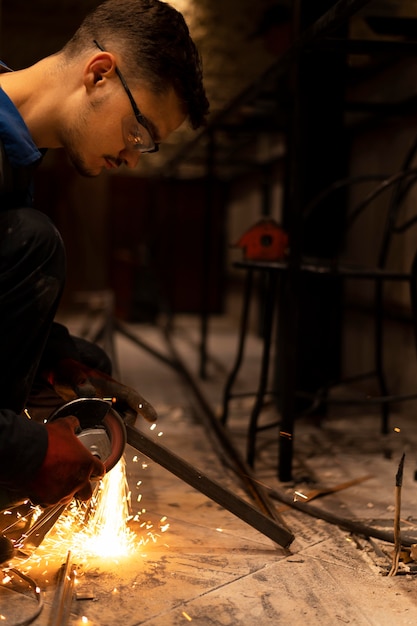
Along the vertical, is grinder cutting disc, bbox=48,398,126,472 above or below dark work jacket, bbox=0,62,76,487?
below

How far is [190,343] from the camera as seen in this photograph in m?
6.82

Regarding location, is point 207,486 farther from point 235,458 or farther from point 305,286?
point 305,286

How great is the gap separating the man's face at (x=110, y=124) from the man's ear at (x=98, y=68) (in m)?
0.02

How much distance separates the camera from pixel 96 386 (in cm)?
197

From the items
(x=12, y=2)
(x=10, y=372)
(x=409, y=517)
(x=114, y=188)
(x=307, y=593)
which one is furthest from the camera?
(x=114, y=188)

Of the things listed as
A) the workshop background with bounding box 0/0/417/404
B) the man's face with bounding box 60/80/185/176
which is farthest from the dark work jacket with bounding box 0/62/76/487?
the workshop background with bounding box 0/0/417/404

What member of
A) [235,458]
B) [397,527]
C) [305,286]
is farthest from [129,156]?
[305,286]

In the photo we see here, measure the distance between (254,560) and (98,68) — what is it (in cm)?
126

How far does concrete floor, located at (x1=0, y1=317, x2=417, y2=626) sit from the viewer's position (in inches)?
66.9

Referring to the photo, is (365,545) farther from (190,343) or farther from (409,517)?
(190,343)

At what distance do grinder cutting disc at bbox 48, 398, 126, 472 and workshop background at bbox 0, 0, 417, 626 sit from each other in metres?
0.32

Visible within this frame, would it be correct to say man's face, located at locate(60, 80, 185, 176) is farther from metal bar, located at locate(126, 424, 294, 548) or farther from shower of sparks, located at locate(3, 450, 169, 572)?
shower of sparks, located at locate(3, 450, 169, 572)

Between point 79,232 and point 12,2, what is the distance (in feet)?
13.4

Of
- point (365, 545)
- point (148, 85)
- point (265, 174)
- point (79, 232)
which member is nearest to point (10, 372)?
point (148, 85)
